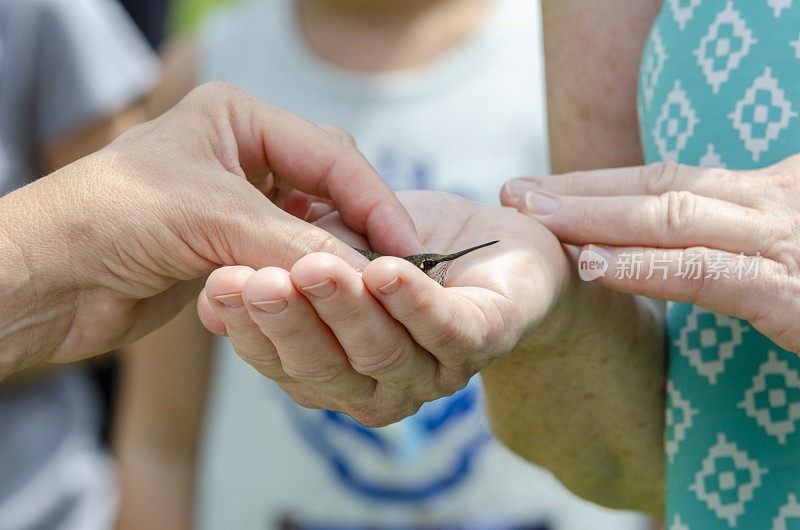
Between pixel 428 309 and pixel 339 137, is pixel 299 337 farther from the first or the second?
pixel 339 137

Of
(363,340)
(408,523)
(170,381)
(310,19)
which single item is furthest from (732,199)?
(170,381)

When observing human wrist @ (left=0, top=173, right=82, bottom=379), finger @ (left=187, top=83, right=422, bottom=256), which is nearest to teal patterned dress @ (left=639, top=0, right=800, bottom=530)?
finger @ (left=187, top=83, right=422, bottom=256)

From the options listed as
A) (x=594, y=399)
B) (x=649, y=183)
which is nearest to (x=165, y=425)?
(x=594, y=399)

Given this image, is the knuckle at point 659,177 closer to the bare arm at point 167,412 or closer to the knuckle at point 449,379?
the knuckle at point 449,379

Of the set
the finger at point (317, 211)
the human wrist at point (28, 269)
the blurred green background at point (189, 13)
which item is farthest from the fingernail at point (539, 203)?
the blurred green background at point (189, 13)

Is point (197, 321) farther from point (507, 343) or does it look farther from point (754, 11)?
point (754, 11)

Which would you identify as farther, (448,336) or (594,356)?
(594,356)

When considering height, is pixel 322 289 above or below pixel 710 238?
above
